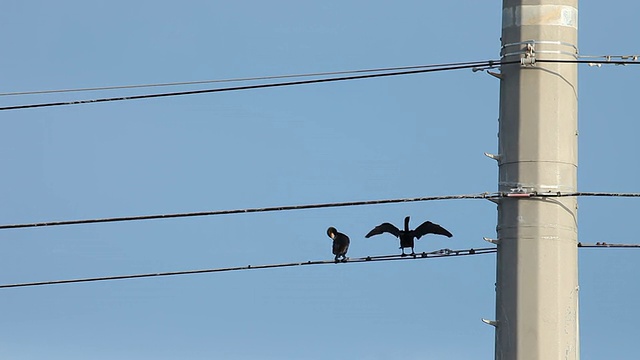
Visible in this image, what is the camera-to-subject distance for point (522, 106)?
469 inches

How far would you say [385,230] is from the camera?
A: 1678cm

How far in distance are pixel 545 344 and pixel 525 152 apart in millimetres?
1859

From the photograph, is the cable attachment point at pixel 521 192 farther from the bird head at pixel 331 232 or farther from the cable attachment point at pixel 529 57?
the bird head at pixel 331 232

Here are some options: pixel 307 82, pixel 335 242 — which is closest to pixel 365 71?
pixel 307 82

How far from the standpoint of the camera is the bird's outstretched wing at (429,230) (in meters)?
15.8

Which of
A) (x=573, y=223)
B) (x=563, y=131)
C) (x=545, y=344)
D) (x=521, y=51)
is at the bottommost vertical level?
(x=545, y=344)

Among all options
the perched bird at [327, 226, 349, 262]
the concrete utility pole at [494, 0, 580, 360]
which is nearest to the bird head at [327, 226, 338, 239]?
the perched bird at [327, 226, 349, 262]

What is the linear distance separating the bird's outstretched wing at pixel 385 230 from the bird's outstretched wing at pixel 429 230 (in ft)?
1.06

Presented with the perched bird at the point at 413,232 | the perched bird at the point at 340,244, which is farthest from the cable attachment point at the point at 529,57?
the perched bird at the point at 340,244

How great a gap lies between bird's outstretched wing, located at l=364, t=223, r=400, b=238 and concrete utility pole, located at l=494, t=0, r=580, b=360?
442cm

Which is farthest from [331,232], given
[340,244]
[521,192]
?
[521,192]

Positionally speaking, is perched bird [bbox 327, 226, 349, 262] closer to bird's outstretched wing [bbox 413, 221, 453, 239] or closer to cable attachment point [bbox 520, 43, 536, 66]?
bird's outstretched wing [bbox 413, 221, 453, 239]

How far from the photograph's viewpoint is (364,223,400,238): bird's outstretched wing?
16370mm

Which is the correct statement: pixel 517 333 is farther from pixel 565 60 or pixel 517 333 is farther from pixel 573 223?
pixel 565 60
